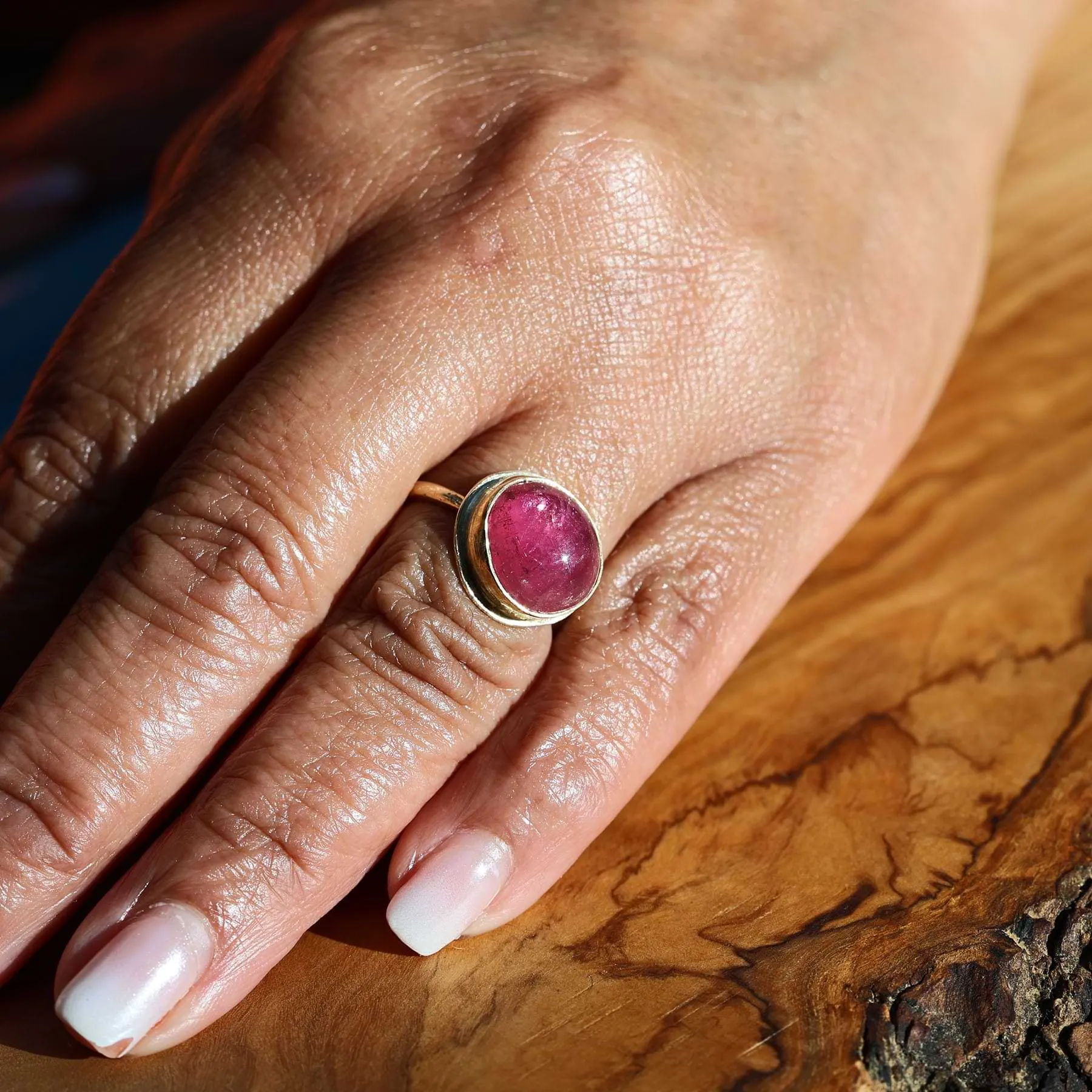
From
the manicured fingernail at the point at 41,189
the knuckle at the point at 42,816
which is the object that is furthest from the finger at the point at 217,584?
the manicured fingernail at the point at 41,189

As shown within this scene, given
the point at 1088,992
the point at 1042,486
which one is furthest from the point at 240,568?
the point at 1042,486

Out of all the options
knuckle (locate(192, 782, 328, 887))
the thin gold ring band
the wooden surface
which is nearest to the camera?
the wooden surface

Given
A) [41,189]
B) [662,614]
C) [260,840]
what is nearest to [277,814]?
[260,840]

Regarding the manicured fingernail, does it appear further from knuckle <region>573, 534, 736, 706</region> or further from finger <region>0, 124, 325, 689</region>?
knuckle <region>573, 534, 736, 706</region>

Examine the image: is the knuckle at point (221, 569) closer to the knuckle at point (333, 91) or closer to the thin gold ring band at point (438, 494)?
the thin gold ring band at point (438, 494)

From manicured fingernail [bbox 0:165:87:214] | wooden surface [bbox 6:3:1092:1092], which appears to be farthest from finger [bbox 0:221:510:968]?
manicured fingernail [bbox 0:165:87:214]

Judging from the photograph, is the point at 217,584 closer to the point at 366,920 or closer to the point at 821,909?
the point at 366,920

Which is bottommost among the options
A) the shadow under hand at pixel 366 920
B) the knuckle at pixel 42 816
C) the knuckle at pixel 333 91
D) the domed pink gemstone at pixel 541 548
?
the shadow under hand at pixel 366 920
